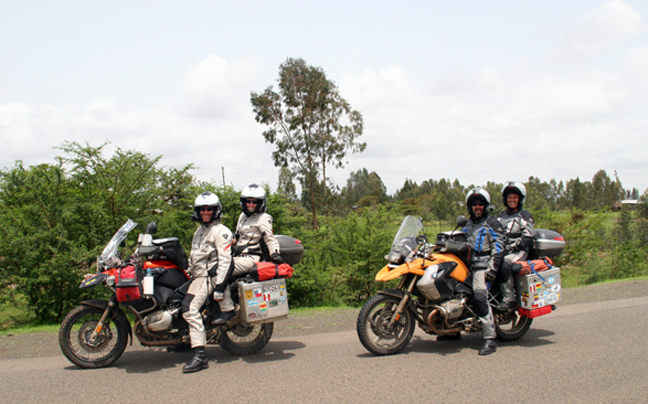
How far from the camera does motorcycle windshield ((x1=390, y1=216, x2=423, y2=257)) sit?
5977 mm

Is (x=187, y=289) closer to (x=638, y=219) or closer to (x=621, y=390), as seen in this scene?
(x=621, y=390)

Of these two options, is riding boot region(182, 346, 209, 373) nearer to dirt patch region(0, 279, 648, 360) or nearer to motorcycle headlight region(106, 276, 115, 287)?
motorcycle headlight region(106, 276, 115, 287)

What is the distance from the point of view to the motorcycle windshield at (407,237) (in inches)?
235

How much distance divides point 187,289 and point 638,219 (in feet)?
117

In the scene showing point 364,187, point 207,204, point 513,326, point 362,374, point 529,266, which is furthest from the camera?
point 364,187

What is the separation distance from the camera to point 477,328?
20.0 feet

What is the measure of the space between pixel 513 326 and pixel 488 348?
104cm

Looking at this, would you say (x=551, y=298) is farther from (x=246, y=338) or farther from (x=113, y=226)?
(x=113, y=226)

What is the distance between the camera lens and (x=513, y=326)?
6.59 metres

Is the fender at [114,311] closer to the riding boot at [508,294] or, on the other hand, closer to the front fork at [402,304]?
the front fork at [402,304]

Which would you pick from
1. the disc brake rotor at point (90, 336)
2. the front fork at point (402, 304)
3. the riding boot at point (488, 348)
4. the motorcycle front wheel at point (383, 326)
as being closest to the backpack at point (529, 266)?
the riding boot at point (488, 348)

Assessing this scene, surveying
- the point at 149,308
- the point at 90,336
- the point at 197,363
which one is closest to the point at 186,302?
the point at 149,308

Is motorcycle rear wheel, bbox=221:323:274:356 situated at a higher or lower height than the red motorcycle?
lower

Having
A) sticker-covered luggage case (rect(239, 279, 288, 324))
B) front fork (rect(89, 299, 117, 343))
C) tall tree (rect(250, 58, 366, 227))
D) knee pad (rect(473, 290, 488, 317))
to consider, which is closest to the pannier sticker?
knee pad (rect(473, 290, 488, 317))
